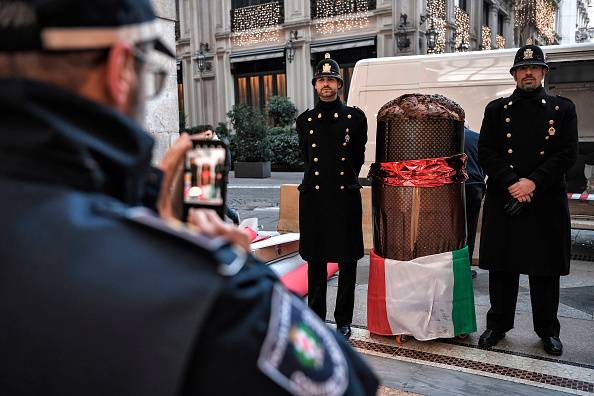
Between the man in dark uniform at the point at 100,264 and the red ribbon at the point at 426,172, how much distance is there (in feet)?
10.3

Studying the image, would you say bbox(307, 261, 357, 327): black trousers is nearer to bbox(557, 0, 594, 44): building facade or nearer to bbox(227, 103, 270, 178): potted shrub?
bbox(227, 103, 270, 178): potted shrub

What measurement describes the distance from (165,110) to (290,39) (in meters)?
15.6

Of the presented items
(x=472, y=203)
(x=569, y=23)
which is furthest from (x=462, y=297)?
(x=569, y=23)

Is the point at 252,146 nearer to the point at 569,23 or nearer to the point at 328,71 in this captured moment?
the point at 328,71

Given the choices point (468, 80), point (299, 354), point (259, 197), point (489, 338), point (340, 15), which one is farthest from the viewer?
point (340, 15)

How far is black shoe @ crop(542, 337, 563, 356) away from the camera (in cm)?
370

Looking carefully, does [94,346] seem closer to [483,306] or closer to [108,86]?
[108,86]

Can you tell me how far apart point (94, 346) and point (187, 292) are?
137 mm

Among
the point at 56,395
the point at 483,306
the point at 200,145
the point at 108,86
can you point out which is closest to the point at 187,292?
the point at 56,395

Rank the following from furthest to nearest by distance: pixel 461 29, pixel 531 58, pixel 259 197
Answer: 1. pixel 461 29
2. pixel 259 197
3. pixel 531 58

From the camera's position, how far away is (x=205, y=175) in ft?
4.24

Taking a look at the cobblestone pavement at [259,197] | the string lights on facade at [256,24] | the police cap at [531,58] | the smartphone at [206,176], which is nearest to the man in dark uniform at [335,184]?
the police cap at [531,58]

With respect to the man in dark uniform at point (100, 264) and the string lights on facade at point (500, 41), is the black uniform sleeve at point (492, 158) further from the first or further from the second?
the string lights on facade at point (500, 41)

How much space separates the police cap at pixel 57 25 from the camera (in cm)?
75
